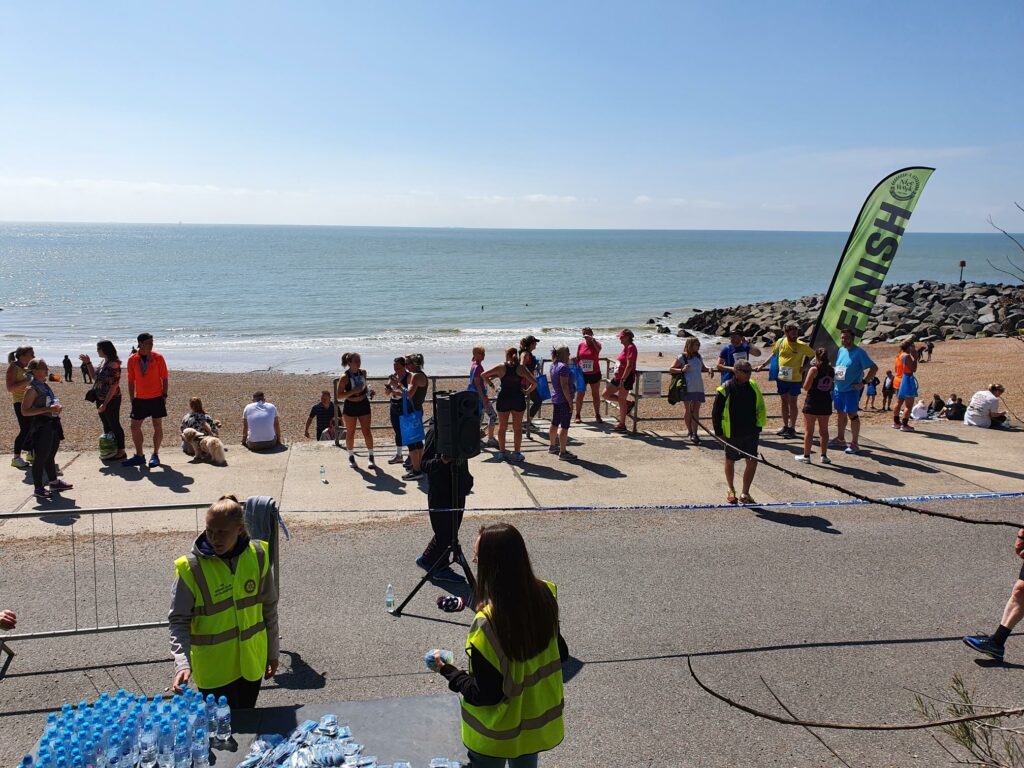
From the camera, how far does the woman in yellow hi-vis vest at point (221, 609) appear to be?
3.69m

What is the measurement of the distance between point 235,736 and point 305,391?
2128cm

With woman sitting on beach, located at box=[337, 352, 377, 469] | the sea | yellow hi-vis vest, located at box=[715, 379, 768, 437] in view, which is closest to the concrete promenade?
woman sitting on beach, located at box=[337, 352, 377, 469]

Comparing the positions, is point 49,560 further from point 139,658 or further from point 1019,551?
point 1019,551

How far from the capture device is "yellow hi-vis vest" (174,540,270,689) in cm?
372

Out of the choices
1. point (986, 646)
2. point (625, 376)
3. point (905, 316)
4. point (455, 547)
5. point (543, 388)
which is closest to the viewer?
point (986, 646)

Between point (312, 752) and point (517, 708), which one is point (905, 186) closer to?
point (517, 708)

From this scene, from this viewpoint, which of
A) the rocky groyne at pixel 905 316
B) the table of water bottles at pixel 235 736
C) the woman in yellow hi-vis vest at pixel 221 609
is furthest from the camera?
the rocky groyne at pixel 905 316

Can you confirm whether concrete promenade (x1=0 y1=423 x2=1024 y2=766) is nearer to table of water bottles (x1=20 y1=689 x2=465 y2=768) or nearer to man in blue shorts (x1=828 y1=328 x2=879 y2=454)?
man in blue shorts (x1=828 y1=328 x2=879 y2=454)

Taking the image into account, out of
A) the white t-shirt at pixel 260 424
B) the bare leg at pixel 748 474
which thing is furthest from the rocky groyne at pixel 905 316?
the white t-shirt at pixel 260 424

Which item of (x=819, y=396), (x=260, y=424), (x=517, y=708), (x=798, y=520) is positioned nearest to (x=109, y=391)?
(x=260, y=424)

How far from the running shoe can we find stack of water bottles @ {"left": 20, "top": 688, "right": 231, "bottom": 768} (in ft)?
15.8

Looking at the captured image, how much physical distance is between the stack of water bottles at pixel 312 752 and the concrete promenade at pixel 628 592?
1.26 meters

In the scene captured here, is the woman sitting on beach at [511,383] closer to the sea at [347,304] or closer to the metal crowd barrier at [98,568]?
the metal crowd barrier at [98,568]

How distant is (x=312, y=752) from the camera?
134 inches
